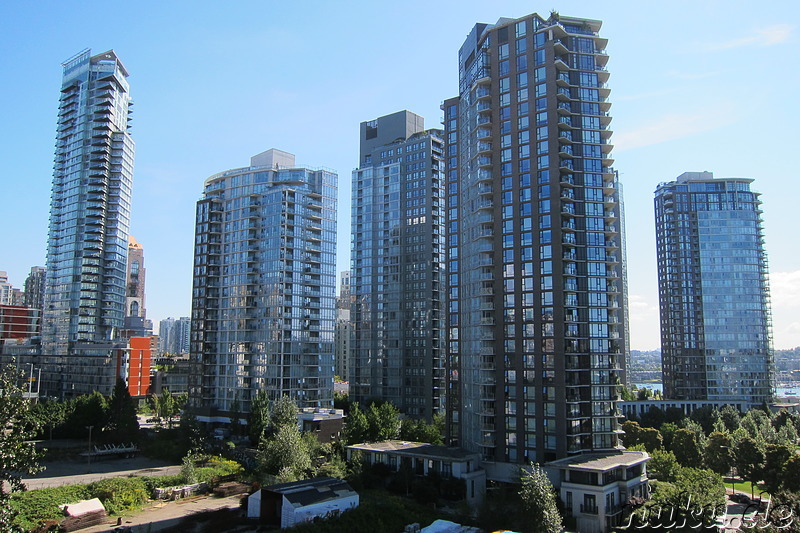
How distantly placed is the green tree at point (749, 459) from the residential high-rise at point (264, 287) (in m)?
71.5

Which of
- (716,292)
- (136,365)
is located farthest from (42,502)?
(716,292)

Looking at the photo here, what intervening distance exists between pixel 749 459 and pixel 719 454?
6.13 metres

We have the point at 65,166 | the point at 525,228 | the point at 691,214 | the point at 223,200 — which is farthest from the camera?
the point at 65,166

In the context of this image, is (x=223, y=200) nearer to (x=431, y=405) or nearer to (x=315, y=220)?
(x=315, y=220)

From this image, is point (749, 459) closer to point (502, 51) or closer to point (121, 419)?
point (502, 51)

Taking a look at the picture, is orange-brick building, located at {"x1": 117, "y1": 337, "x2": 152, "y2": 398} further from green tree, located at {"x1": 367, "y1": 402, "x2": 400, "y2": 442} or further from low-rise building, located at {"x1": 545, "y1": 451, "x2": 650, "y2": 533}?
low-rise building, located at {"x1": 545, "y1": 451, "x2": 650, "y2": 533}

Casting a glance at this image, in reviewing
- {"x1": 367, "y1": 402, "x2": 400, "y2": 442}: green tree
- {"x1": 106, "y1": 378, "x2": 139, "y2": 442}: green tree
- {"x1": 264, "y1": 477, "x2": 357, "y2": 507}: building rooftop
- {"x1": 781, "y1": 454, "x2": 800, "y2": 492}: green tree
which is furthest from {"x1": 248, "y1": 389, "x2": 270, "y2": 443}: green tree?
{"x1": 781, "y1": 454, "x2": 800, "y2": 492}: green tree

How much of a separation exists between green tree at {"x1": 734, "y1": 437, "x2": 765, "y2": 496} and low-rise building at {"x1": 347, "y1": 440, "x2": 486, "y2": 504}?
3743 centimetres

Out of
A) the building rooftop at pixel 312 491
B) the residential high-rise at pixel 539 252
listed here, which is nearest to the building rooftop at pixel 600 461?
the residential high-rise at pixel 539 252

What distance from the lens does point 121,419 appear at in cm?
10638

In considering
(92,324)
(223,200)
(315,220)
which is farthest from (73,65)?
(315,220)

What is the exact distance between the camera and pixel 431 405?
131 meters

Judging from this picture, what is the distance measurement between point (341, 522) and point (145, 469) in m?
49.3

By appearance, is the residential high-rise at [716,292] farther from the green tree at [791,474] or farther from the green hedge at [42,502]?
the green hedge at [42,502]
